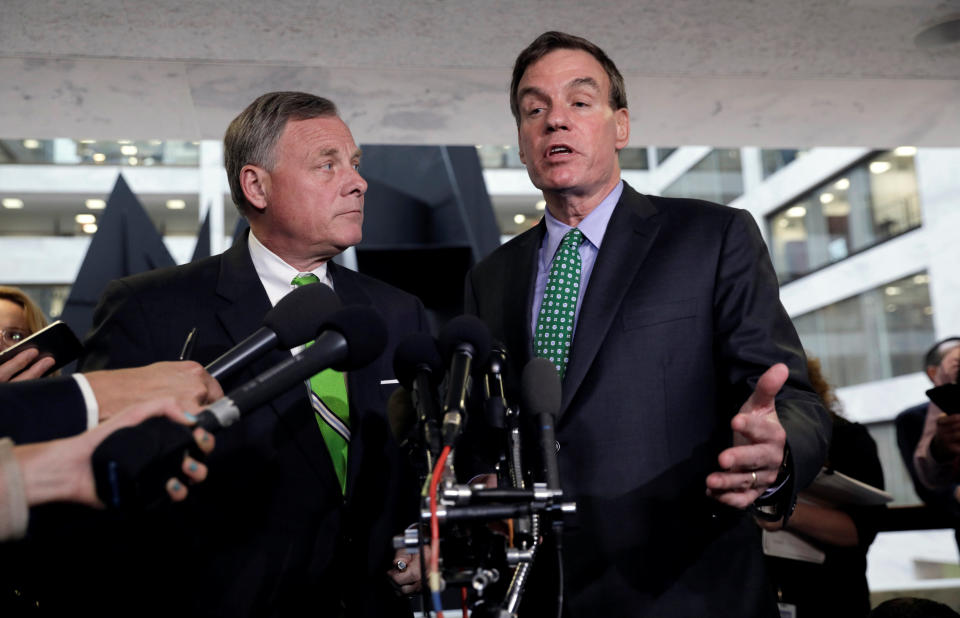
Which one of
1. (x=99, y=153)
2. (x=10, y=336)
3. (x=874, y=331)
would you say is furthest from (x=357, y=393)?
(x=874, y=331)

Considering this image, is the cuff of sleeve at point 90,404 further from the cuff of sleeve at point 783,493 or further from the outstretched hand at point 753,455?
the cuff of sleeve at point 783,493

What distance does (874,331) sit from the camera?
57.0 feet

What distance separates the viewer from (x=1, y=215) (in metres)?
18.2

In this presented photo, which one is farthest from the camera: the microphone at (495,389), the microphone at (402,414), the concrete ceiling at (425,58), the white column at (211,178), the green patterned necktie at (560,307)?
the white column at (211,178)

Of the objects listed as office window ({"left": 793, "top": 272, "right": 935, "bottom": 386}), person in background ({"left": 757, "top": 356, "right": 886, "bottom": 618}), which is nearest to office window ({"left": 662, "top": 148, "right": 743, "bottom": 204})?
office window ({"left": 793, "top": 272, "right": 935, "bottom": 386})

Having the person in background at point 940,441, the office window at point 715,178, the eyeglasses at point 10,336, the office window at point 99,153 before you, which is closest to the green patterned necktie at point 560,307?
the person in background at point 940,441

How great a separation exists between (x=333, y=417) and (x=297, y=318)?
0.70 m

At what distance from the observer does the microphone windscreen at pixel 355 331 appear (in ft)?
4.34

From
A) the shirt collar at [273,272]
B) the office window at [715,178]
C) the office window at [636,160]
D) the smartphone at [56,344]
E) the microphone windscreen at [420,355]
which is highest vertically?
the office window at [636,160]

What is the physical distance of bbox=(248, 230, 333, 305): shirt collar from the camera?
2.21 metres

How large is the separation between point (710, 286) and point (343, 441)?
901mm

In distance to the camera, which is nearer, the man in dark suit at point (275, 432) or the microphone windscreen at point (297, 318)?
the microphone windscreen at point (297, 318)

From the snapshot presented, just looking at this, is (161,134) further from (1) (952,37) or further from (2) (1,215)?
(2) (1,215)

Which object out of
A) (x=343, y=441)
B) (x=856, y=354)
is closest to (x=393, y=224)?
(x=343, y=441)
